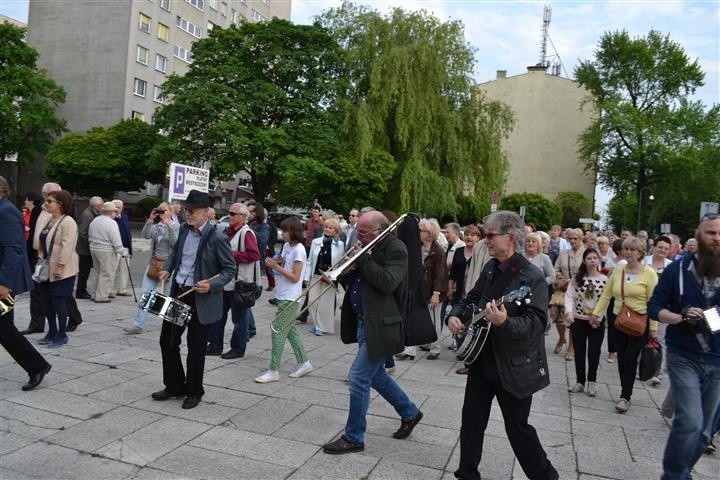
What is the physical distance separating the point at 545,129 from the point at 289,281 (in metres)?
52.7

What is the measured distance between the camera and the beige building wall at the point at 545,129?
54.6 metres

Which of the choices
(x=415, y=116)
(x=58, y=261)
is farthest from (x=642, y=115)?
(x=58, y=261)

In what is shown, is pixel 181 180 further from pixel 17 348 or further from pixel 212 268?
pixel 212 268

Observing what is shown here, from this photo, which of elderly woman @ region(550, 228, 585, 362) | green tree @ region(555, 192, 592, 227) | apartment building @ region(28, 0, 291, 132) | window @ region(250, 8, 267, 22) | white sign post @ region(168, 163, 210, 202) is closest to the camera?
elderly woman @ region(550, 228, 585, 362)

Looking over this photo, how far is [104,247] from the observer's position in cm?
1048

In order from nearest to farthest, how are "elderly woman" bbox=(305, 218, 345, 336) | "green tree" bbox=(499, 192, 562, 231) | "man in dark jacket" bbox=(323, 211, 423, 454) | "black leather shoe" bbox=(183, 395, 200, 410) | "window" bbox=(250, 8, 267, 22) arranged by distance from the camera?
"man in dark jacket" bbox=(323, 211, 423, 454) < "black leather shoe" bbox=(183, 395, 200, 410) < "elderly woman" bbox=(305, 218, 345, 336) < "green tree" bbox=(499, 192, 562, 231) < "window" bbox=(250, 8, 267, 22)

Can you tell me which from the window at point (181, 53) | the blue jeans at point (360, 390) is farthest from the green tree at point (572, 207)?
the blue jeans at point (360, 390)

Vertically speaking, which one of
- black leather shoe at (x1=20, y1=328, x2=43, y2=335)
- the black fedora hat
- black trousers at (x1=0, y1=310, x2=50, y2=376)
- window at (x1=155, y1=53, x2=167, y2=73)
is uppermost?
window at (x1=155, y1=53, x2=167, y2=73)

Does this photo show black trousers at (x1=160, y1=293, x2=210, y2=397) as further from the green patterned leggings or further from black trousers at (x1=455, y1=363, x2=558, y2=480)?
black trousers at (x1=455, y1=363, x2=558, y2=480)

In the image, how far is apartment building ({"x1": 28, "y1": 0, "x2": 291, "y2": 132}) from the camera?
154ft

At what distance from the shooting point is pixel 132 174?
4362cm

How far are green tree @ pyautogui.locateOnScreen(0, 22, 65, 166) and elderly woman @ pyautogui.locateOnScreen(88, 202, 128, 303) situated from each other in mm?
37979

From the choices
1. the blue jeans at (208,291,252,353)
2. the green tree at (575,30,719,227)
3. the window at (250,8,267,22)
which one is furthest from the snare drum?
the window at (250,8,267,22)

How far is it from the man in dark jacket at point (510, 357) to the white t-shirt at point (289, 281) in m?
3.12
